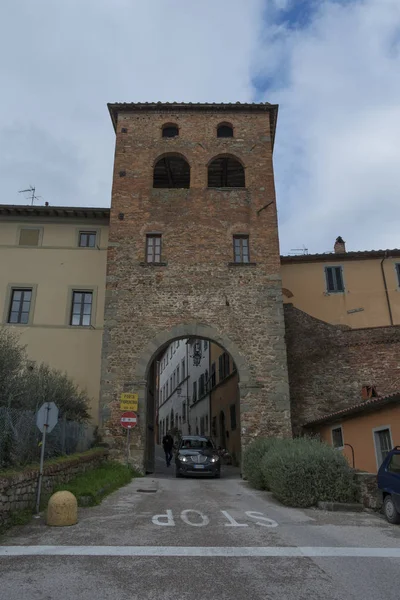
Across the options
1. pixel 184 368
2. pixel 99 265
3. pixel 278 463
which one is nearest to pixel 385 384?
pixel 278 463

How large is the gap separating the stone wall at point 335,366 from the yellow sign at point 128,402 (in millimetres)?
6240

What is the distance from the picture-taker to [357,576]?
16.4ft

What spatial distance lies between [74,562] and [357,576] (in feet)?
10.5

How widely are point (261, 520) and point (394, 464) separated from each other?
2785 millimetres

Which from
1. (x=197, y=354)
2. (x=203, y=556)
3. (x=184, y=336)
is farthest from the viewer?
(x=197, y=354)

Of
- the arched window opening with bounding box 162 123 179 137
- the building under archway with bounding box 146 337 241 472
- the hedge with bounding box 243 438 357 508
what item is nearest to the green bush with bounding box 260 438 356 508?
the hedge with bounding box 243 438 357 508

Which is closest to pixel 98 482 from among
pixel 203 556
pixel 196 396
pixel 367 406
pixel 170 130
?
pixel 203 556

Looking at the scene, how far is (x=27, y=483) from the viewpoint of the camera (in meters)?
8.31

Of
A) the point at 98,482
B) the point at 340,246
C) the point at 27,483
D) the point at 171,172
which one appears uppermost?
the point at 171,172

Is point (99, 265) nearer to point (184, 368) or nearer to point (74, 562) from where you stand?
point (74, 562)

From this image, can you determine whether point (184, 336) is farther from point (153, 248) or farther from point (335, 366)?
point (335, 366)

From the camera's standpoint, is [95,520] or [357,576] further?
[95,520]

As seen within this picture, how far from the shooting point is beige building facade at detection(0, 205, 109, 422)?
18156 mm

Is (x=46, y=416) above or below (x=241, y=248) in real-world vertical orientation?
below
